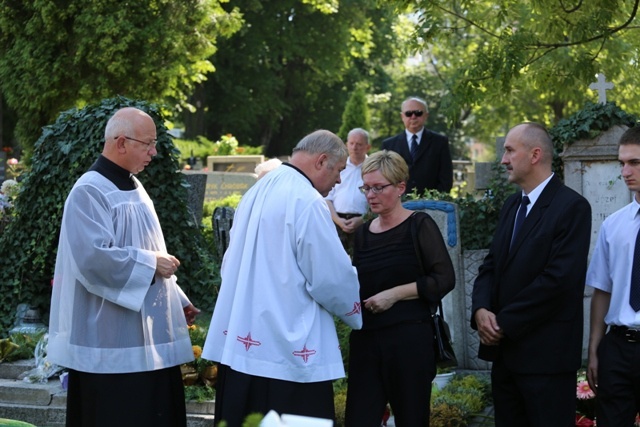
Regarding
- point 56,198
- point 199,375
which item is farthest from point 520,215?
point 56,198

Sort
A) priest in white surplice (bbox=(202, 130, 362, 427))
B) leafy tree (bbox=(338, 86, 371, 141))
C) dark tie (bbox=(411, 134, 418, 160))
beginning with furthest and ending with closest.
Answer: leafy tree (bbox=(338, 86, 371, 141)) < dark tie (bbox=(411, 134, 418, 160)) < priest in white surplice (bbox=(202, 130, 362, 427))

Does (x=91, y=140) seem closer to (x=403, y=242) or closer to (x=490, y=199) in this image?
(x=490, y=199)

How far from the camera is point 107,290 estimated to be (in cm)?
522

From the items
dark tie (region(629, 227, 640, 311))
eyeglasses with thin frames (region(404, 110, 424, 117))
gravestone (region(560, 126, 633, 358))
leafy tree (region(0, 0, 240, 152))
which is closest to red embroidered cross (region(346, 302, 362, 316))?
dark tie (region(629, 227, 640, 311))

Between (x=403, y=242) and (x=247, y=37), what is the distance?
3153 centimetres

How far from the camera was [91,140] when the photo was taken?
902 cm

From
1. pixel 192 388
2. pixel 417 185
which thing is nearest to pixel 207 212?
pixel 417 185

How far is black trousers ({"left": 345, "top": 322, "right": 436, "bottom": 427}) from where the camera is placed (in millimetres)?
5258

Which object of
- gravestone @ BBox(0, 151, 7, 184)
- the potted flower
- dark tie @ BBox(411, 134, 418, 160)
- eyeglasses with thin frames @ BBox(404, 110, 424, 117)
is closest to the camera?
the potted flower

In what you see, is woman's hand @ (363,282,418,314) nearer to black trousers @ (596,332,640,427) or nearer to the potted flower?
black trousers @ (596,332,640,427)

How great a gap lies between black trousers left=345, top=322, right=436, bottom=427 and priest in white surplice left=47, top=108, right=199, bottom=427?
39.8 inches

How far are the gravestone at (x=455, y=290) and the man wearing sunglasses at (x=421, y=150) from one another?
1.39 metres

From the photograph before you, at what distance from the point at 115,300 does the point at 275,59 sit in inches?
1294

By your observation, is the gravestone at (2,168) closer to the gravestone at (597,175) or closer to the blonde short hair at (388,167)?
the gravestone at (597,175)
